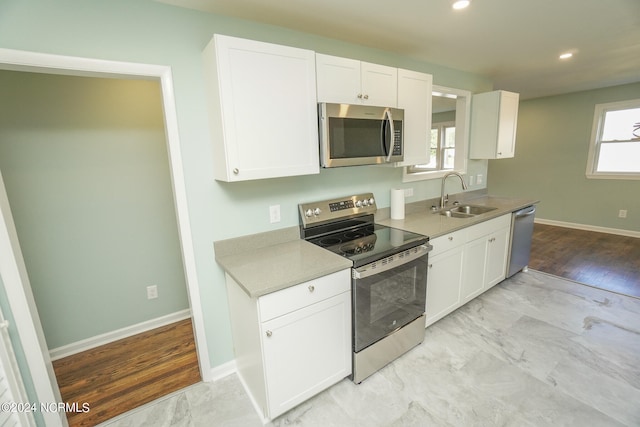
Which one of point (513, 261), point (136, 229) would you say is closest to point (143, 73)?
point (136, 229)

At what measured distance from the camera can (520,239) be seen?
10.5 feet

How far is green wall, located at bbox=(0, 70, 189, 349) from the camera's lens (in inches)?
78.7

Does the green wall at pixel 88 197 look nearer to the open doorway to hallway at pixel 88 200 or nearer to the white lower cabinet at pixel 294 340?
the open doorway to hallway at pixel 88 200

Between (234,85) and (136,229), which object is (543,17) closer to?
(234,85)

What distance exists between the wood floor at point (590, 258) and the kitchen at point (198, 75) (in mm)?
3002

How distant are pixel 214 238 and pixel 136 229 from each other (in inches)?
41.2

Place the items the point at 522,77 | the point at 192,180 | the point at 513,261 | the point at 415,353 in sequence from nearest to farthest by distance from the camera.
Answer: the point at 192,180, the point at 415,353, the point at 513,261, the point at 522,77

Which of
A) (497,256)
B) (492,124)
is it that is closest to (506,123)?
(492,124)

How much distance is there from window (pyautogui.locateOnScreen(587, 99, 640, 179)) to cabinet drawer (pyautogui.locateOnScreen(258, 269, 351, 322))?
573 centimetres

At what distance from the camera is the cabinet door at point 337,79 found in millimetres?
1804

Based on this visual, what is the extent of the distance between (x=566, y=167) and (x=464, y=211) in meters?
3.61

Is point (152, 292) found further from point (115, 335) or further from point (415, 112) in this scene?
point (415, 112)

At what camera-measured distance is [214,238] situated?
188cm

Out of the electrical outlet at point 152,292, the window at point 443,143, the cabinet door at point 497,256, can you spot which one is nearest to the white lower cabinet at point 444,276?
the cabinet door at point 497,256
